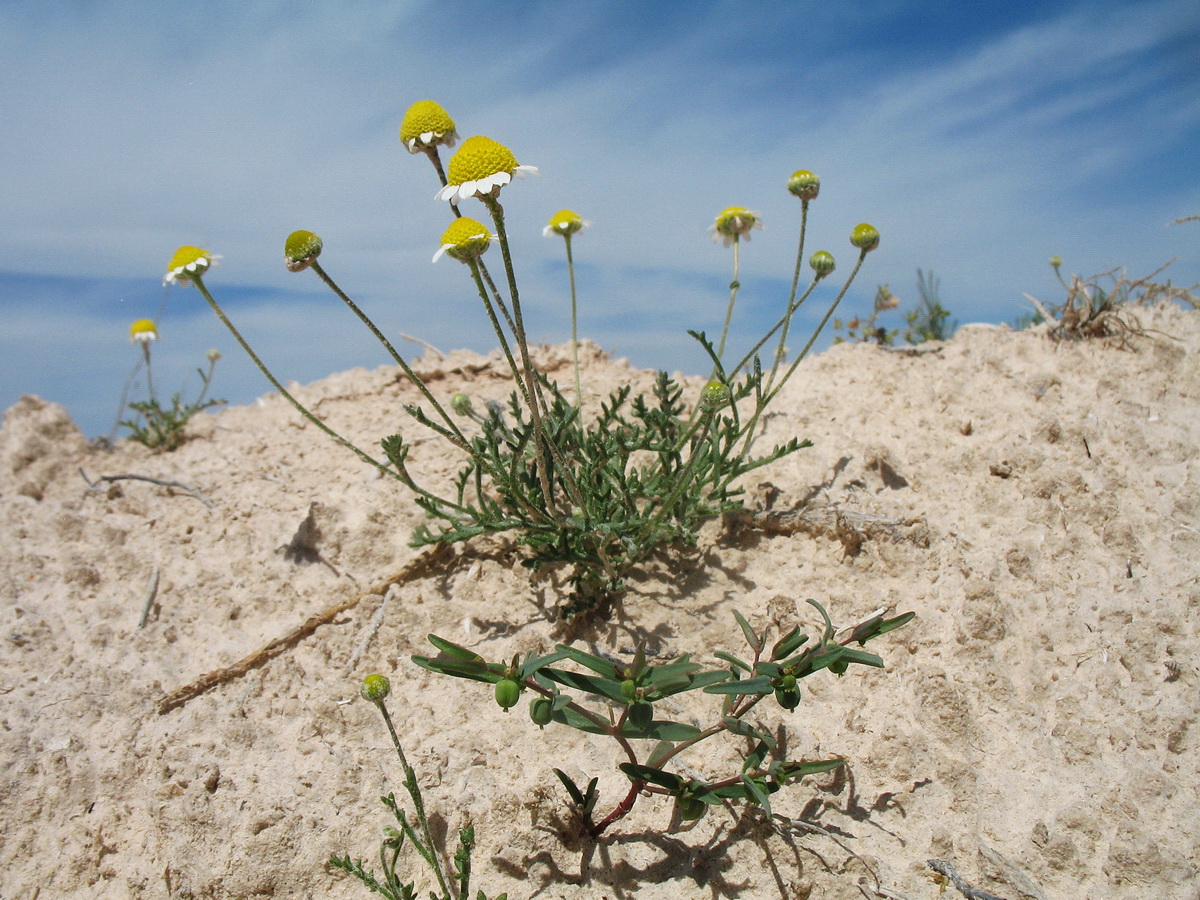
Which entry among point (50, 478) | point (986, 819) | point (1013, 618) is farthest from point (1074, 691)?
point (50, 478)

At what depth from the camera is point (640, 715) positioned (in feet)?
5.97

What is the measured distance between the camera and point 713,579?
3.17 metres

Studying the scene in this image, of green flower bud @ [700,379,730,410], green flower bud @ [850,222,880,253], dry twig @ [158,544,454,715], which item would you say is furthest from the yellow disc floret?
green flower bud @ [850,222,880,253]

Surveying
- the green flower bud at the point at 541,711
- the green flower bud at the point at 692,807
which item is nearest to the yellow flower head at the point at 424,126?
the green flower bud at the point at 541,711

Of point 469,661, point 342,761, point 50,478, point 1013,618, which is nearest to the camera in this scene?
point 469,661

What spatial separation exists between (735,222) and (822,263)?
0.56 m

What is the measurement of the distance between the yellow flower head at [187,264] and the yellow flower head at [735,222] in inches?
82.2

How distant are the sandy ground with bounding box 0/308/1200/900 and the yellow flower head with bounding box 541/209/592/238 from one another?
3.30ft

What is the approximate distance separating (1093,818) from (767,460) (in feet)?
5.13

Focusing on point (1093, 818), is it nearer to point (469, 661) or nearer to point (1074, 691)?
point (1074, 691)

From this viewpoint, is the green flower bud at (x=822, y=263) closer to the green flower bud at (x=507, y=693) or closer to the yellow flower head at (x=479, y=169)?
the yellow flower head at (x=479, y=169)

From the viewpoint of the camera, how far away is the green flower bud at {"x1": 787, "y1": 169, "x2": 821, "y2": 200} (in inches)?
120

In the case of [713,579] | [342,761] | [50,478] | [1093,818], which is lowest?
[1093,818]

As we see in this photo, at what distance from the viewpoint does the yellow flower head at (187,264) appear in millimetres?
2736
